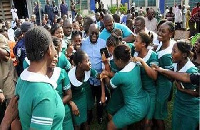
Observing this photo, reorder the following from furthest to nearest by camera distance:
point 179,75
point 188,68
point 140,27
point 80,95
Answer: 1. point 140,27
2. point 80,95
3. point 188,68
4. point 179,75

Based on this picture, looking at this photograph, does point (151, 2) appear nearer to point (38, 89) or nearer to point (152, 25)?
point (152, 25)

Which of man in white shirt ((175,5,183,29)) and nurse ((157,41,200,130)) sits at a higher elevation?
man in white shirt ((175,5,183,29))

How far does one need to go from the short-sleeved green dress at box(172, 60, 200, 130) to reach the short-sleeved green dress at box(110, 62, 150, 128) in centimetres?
42

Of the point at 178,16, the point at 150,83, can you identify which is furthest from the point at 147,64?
the point at 178,16

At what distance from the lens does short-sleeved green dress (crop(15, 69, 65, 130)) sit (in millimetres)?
1490

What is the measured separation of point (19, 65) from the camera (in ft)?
13.9

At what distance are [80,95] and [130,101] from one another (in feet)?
2.28

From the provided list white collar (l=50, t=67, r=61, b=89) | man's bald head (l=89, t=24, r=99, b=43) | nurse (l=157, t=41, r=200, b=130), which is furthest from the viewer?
man's bald head (l=89, t=24, r=99, b=43)

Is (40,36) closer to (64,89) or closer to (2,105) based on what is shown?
(64,89)

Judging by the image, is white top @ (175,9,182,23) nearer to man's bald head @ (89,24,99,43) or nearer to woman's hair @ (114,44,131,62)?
man's bald head @ (89,24,99,43)

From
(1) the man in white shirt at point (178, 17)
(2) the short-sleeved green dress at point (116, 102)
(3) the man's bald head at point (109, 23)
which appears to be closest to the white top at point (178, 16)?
(1) the man in white shirt at point (178, 17)

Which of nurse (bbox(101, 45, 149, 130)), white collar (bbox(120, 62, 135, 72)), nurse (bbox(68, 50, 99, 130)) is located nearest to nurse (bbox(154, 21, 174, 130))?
nurse (bbox(101, 45, 149, 130))

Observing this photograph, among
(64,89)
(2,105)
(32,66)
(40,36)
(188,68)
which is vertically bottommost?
(2,105)

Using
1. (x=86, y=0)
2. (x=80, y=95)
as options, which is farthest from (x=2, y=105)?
(x=86, y=0)
